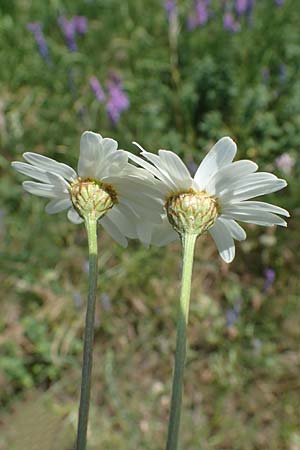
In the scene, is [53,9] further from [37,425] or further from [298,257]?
[37,425]

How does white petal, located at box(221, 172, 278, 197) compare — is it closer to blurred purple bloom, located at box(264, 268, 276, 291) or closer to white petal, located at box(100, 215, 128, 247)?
white petal, located at box(100, 215, 128, 247)

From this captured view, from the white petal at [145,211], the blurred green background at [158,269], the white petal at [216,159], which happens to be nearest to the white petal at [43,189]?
the white petal at [145,211]

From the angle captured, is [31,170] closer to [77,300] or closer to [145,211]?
[145,211]

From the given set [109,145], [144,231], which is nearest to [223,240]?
[144,231]

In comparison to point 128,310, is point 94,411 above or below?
below

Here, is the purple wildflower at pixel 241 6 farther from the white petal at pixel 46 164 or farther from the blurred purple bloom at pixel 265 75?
the white petal at pixel 46 164

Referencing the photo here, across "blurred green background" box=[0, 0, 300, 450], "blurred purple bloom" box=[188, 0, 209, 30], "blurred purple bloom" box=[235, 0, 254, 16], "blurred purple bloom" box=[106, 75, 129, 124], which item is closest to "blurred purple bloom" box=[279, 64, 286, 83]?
"blurred green background" box=[0, 0, 300, 450]

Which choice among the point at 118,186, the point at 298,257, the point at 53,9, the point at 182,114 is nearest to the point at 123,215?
the point at 118,186
